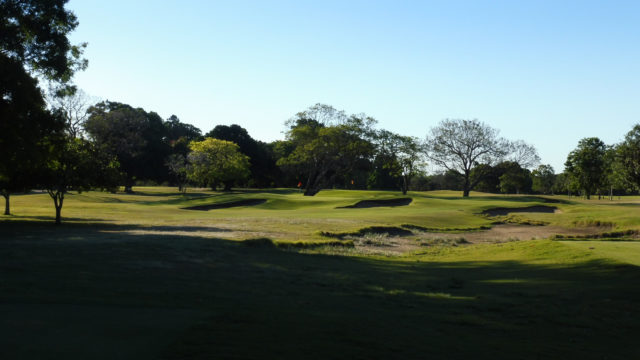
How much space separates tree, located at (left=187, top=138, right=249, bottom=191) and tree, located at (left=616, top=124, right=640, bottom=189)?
186 ft

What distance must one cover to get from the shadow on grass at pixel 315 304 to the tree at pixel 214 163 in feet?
202

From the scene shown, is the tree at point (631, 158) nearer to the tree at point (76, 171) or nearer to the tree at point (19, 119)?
the tree at point (76, 171)

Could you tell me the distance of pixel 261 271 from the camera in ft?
44.5

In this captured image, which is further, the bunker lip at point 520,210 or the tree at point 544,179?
the tree at point 544,179

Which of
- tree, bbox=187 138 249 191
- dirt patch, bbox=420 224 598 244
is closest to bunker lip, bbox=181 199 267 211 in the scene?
tree, bbox=187 138 249 191

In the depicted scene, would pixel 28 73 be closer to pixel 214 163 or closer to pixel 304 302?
pixel 304 302

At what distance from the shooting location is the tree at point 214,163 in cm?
7712

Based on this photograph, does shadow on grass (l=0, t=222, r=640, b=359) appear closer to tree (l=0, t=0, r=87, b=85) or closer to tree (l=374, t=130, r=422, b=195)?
tree (l=0, t=0, r=87, b=85)

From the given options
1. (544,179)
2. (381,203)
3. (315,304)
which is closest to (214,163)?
(381,203)

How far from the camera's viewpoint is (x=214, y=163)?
8019 centimetres

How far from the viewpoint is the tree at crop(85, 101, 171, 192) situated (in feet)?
252

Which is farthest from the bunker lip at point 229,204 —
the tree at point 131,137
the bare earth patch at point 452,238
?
the bare earth patch at point 452,238

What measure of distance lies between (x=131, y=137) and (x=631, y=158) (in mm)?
72795

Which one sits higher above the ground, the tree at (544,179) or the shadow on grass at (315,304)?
the tree at (544,179)
